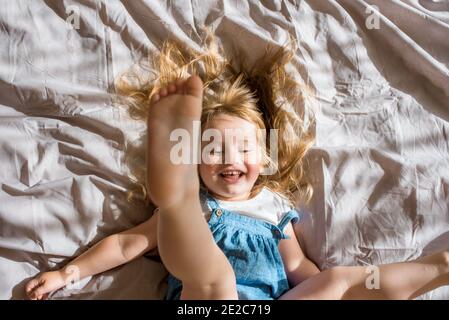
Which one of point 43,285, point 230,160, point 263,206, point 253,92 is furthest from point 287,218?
point 43,285

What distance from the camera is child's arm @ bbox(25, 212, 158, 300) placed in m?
1.08

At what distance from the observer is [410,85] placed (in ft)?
4.20

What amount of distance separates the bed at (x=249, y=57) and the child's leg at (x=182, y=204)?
0.19 metres

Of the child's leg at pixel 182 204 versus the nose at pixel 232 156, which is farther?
the nose at pixel 232 156

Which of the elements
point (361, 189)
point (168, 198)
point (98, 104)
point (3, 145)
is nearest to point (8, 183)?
point (3, 145)

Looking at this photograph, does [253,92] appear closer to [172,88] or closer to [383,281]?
[172,88]

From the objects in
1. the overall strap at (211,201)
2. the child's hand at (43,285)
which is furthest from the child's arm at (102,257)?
the overall strap at (211,201)

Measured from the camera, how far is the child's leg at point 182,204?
3.01ft

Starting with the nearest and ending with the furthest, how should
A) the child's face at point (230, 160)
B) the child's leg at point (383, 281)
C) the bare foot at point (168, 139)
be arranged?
1. the bare foot at point (168, 139)
2. the child's leg at point (383, 281)
3. the child's face at point (230, 160)

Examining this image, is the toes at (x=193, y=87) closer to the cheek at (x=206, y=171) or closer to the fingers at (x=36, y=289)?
the cheek at (x=206, y=171)

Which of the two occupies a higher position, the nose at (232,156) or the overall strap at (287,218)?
the nose at (232,156)

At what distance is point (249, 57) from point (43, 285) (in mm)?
614

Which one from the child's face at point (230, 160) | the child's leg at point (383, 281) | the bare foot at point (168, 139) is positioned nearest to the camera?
the bare foot at point (168, 139)

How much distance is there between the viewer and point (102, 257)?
1095 mm
